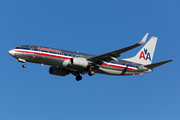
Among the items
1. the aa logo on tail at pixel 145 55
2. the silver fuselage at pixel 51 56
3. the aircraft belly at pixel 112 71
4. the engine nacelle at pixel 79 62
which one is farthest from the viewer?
the aa logo on tail at pixel 145 55

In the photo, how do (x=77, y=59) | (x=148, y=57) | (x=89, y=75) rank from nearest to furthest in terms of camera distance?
(x=77, y=59)
(x=89, y=75)
(x=148, y=57)

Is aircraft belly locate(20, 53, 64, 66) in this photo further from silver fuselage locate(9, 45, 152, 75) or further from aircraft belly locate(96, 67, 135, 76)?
aircraft belly locate(96, 67, 135, 76)

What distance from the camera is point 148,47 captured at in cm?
5166

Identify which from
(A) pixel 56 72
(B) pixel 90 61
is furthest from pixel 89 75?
(A) pixel 56 72

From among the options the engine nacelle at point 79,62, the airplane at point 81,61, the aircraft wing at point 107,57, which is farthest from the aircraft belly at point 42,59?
the aircraft wing at point 107,57

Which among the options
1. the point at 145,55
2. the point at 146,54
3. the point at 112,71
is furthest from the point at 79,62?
the point at 146,54

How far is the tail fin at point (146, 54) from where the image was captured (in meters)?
49.3

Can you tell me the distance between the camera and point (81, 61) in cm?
4059

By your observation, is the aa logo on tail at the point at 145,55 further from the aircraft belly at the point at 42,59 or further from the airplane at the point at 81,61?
the aircraft belly at the point at 42,59

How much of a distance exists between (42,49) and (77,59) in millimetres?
5510

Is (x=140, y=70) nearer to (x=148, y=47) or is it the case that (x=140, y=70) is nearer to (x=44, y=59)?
(x=148, y=47)

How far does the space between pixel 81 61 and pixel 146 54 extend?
16.2 meters

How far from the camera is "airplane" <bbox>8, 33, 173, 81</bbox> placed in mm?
38781

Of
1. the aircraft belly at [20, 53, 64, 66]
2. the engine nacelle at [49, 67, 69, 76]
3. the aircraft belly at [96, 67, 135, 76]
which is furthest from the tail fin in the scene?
the aircraft belly at [20, 53, 64, 66]
